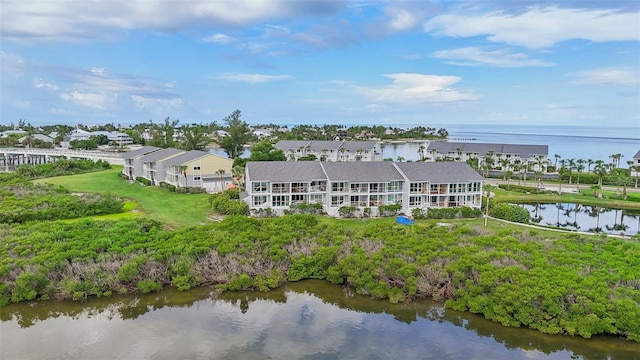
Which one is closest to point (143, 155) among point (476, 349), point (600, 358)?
point (476, 349)

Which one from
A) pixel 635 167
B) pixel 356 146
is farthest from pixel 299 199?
pixel 635 167

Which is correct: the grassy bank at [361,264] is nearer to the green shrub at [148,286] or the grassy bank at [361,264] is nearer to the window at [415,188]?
the green shrub at [148,286]

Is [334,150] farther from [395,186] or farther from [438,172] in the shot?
[395,186]

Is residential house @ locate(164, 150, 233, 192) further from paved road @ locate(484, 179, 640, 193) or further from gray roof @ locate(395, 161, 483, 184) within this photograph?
paved road @ locate(484, 179, 640, 193)

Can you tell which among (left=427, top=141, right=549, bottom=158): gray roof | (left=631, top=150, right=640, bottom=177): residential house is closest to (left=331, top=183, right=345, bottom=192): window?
(left=631, top=150, right=640, bottom=177): residential house

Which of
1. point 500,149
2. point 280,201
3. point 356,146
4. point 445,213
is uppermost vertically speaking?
point 356,146

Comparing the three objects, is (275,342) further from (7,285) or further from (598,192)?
(598,192)
